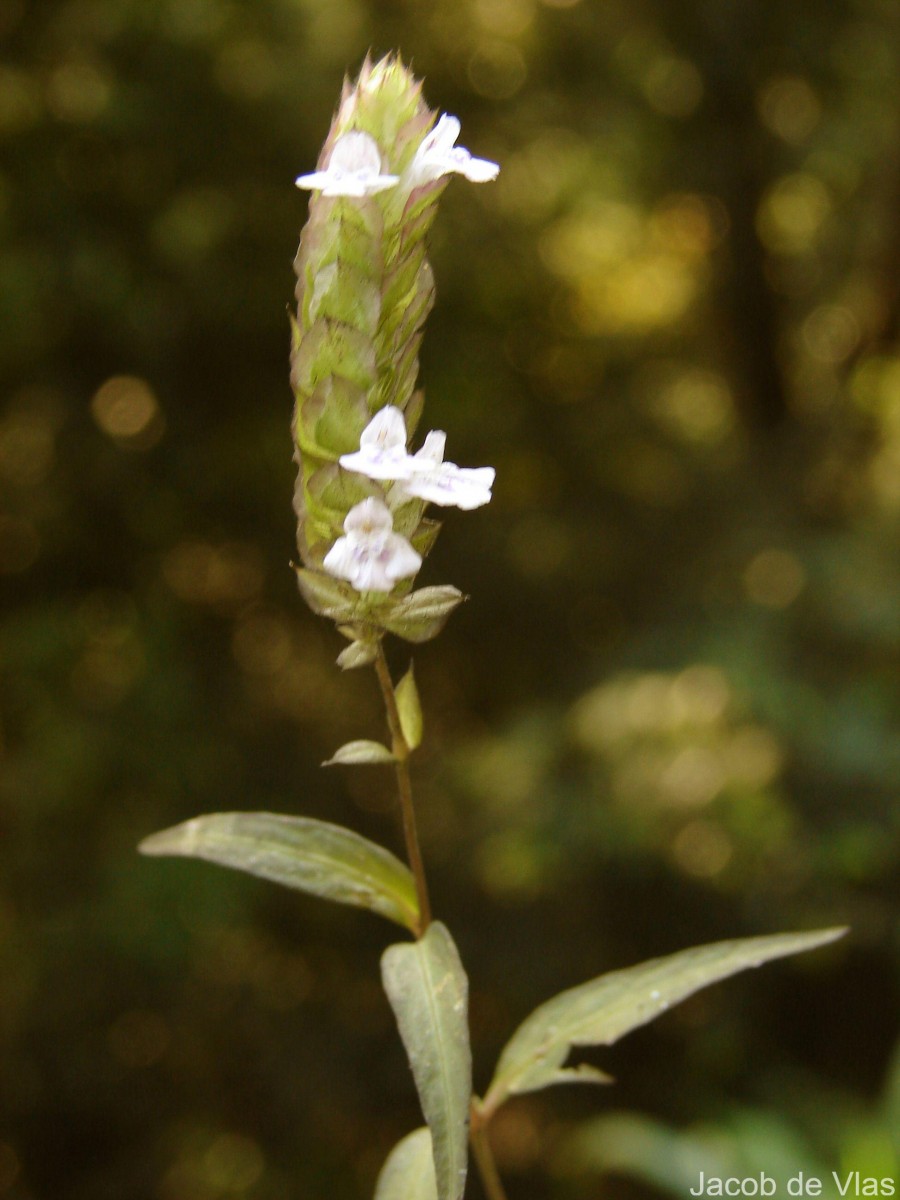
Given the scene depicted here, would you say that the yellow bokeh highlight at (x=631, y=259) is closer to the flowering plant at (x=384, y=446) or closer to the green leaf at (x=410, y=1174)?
the flowering plant at (x=384, y=446)

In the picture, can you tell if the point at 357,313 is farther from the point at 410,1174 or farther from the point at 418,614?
the point at 410,1174

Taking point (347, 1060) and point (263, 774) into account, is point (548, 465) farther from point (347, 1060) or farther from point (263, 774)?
point (347, 1060)

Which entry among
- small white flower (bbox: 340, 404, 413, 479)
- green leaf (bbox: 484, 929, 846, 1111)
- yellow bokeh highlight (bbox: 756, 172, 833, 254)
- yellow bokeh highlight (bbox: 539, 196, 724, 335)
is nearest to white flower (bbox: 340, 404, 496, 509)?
small white flower (bbox: 340, 404, 413, 479)

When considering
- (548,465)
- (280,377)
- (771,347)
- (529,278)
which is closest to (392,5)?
(529,278)

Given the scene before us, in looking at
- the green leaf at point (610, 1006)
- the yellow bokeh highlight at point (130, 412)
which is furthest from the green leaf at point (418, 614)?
the yellow bokeh highlight at point (130, 412)

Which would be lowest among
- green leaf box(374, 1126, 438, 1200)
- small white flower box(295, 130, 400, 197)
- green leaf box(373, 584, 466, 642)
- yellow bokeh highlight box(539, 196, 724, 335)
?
green leaf box(374, 1126, 438, 1200)

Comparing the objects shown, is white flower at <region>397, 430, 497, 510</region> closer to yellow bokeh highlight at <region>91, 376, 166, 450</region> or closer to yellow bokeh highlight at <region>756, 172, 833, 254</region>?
yellow bokeh highlight at <region>91, 376, 166, 450</region>
